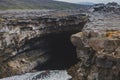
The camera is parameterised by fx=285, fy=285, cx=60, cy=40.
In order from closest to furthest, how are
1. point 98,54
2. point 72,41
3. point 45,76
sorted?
1. point 98,54
2. point 72,41
3. point 45,76

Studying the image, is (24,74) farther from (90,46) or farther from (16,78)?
(90,46)

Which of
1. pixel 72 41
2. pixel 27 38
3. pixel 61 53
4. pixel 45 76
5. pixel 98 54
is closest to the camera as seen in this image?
pixel 98 54

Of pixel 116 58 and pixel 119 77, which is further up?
pixel 116 58

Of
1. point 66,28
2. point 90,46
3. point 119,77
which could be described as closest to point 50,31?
point 66,28

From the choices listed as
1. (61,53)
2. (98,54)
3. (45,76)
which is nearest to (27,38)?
(45,76)

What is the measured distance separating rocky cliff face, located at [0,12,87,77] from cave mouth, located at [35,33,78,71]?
1.33 meters

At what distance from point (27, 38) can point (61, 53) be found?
1619 cm

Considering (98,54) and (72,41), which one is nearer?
(98,54)

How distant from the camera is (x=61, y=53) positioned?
7444 cm

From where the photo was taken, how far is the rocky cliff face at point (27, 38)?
55897mm

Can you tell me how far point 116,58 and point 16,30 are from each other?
32727 mm

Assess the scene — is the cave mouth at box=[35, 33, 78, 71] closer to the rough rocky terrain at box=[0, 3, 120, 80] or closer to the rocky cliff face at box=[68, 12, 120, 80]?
the rough rocky terrain at box=[0, 3, 120, 80]

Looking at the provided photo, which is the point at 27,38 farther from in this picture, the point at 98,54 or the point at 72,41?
the point at 98,54

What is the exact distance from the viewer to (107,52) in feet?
99.9
